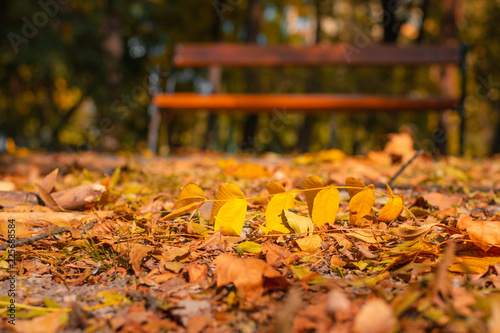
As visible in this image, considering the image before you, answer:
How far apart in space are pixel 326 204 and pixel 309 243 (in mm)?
113

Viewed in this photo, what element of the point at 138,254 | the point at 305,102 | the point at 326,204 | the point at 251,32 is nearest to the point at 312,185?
the point at 326,204

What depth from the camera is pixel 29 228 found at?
1.24 m

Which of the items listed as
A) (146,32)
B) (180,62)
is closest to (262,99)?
(180,62)

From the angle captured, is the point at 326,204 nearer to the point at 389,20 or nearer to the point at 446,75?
the point at 446,75

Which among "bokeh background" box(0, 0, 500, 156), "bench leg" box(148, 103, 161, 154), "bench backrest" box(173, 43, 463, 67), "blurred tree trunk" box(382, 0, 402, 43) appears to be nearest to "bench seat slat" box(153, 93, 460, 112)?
"bench leg" box(148, 103, 161, 154)

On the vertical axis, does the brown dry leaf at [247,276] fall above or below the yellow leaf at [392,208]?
below

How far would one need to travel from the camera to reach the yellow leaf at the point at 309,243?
103 cm

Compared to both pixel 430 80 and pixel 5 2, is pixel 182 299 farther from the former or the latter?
pixel 430 80

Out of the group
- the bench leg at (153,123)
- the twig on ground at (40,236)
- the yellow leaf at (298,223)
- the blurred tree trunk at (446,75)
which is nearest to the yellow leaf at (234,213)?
the yellow leaf at (298,223)

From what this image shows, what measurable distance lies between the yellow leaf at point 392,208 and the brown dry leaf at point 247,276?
1.43 feet

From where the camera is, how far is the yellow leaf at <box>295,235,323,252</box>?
1.03m

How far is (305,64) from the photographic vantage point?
5.57m

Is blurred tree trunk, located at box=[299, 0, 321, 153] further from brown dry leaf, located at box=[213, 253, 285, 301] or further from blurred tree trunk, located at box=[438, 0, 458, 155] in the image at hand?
brown dry leaf, located at box=[213, 253, 285, 301]

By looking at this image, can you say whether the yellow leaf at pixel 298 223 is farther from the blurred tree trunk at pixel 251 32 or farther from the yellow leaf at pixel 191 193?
the blurred tree trunk at pixel 251 32
